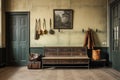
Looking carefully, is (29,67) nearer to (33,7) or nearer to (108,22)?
(33,7)

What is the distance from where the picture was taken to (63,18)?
10.4 m

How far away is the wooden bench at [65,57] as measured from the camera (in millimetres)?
9570

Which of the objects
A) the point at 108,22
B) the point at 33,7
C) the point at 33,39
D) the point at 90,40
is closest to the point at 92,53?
the point at 90,40

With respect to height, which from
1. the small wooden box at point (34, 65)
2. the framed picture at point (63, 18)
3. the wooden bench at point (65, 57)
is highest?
the framed picture at point (63, 18)

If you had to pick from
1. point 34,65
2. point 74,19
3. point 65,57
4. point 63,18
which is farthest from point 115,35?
point 34,65

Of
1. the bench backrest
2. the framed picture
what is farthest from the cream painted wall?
the bench backrest

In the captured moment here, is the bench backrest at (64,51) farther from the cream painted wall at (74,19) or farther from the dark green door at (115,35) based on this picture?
the dark green door at (115,35)

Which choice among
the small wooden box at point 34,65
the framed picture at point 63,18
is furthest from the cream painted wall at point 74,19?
the small wooden box at point 34,65

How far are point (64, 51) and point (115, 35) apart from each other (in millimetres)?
2381

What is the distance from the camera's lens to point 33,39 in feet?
34.1

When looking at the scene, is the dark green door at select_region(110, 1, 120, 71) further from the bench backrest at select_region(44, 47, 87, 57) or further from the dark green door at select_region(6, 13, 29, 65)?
the dark green door at select_region(6, 13, 29, 65)

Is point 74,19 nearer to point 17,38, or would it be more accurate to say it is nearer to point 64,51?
point 64,51

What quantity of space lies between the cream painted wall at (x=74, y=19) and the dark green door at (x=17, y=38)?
0.29 m

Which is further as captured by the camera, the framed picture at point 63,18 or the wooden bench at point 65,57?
the framed picture at point 63,18
